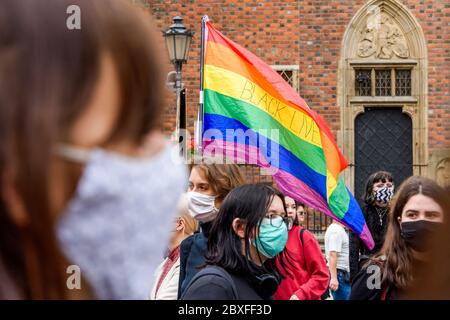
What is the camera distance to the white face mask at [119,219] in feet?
4.80

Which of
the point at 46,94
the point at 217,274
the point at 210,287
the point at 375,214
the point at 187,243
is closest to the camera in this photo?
the point at 46,94

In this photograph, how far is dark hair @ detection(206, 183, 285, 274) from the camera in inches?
162

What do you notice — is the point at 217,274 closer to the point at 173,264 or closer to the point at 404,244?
the point at 404,244

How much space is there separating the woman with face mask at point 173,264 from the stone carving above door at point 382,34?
1359 centimetres

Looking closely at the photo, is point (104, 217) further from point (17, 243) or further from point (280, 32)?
point (280, 32)

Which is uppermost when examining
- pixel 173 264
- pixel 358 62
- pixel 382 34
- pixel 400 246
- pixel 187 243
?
pixel 382 34

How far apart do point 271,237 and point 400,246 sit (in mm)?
812

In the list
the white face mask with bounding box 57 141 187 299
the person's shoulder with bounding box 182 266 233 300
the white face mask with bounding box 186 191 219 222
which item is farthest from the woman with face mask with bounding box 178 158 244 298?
the white face mask with bounding box 57 141 187 299

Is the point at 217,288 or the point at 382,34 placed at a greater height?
the point at 382,34

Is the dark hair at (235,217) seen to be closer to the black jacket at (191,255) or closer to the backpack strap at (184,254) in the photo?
the black jacket at (191,255)

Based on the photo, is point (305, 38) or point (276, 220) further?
point (305, 38)

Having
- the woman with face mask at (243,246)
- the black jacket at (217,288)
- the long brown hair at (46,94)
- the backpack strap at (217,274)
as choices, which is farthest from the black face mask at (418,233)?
the long brown hair at (46,94)

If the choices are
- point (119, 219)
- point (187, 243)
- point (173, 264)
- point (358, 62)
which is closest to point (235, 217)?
point (187, 243)

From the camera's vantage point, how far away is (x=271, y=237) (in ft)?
15.6
